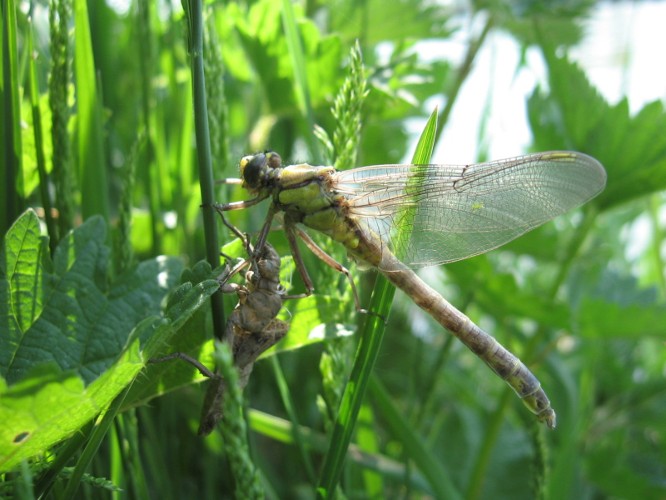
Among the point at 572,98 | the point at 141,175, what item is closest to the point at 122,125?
the point at 141,175

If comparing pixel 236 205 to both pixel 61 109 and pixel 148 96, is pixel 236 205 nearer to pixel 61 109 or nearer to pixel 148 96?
pixel 148 96

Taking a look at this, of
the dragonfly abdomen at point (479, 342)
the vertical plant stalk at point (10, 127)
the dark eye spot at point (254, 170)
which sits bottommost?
the dragonfly abdomen at point (479, 342)

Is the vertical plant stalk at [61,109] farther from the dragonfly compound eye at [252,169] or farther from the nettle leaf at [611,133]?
the nettle leaf at [611,133]

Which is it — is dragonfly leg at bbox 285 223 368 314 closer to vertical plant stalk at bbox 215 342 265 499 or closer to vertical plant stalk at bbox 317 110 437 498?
vertical plant stalk at bbox 317 110 437 498

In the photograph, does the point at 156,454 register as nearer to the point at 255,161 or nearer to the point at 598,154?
the point at 255,161

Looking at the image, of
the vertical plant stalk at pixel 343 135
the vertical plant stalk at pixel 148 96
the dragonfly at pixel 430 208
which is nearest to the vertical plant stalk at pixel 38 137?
the vertical plant stalk at pixel 148 96

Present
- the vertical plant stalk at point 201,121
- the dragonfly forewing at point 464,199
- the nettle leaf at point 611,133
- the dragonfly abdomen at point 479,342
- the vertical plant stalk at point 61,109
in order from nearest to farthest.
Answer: the vertical plant stalk at point 201,121
the vertical plant stalk at point 61,109
the dragonfly abdomen at point 479,342
the dragonfly forewing at point 464,199
the nettle leaf at point 611,133

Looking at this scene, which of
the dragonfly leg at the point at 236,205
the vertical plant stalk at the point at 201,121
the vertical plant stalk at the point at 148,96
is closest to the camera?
the vertical plant stalk at the point at 201,121

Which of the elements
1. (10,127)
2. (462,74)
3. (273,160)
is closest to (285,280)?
(273,160)

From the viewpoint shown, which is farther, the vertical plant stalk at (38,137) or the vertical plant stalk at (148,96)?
the vertical plant stalk at (148,96)

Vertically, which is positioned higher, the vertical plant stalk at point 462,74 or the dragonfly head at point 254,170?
the vertical plant stalk at point 462,74
